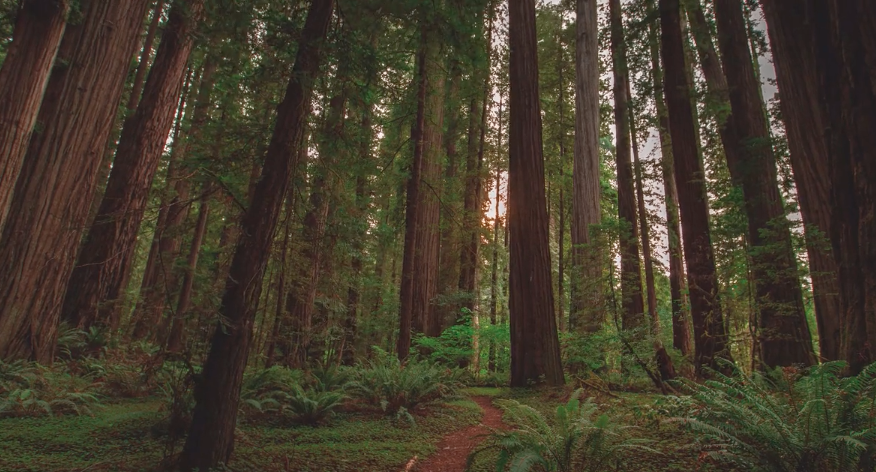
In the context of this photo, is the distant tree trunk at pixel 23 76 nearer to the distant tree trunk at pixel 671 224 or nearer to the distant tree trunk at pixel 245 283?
the distant tree trunk at pixel 245 283

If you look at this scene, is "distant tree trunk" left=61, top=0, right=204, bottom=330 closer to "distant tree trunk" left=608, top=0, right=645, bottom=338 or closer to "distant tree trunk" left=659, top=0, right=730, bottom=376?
"distant tree trunk" left=659, top=0, right=730, bottom=376

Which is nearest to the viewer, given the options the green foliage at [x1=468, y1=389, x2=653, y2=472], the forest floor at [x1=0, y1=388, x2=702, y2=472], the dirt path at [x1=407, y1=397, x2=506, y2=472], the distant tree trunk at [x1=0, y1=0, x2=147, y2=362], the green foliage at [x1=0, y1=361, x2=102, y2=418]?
the green foliage at [x1=468, y1=389, x2=653, y2=472]

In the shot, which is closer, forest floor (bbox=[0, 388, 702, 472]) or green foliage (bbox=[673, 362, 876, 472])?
green foliage (bbox=[673, 362, 876, 472])

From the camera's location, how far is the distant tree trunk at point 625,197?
958 centimetres

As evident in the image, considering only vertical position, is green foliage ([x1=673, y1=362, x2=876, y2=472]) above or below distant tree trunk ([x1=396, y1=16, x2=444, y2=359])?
below

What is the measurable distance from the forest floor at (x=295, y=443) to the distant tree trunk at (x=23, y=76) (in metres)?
2.96

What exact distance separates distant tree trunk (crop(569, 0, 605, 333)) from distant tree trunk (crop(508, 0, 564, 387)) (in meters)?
2.85

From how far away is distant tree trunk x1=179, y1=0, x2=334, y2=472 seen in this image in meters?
3.06

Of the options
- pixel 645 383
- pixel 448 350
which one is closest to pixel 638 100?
pixel 645 383

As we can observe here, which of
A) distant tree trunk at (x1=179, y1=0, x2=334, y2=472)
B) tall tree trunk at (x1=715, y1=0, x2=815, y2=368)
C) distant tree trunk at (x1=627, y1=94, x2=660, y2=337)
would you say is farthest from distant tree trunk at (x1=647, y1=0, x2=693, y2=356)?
distant tree trunk at (x1=179, y1=0, x2=334, y2=472)

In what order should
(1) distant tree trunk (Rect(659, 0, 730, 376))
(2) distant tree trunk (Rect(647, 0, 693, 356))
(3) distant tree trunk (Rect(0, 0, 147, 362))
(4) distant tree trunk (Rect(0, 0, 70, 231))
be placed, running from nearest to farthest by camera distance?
(4) distant tree trunk (Rect(0, 0, 70, 231)) < (3) distant tree trunk (Rect(0, 0, 147, 362)) < (1) distant tree trunk (Rect(659, 0, 730, 376)) < (2) distant tree trunk (Rect(647, 0, 693, 356))

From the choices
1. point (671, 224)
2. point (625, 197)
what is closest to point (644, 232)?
point (671, 224)

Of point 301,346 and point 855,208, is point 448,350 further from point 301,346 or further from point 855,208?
point 855,208

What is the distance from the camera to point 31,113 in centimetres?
538
